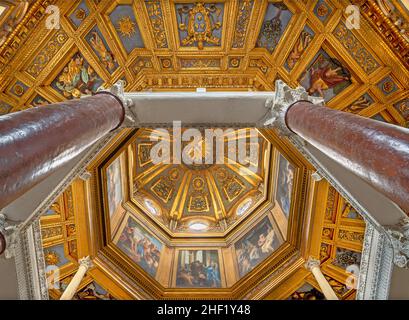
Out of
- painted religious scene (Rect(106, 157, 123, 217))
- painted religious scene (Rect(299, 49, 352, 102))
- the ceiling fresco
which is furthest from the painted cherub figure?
painted religious scene (Rect(106, 157, 123, 217))

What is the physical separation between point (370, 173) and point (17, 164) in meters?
3.20

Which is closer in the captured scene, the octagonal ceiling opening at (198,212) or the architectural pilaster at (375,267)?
the architectural pilaster at (375,267)

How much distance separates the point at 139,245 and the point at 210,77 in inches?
276

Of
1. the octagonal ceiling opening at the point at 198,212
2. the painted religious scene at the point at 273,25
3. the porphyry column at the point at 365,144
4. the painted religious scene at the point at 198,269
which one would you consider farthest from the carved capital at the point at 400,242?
the painted religious scene at the point at 198,269

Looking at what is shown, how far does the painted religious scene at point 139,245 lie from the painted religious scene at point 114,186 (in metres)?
0.87

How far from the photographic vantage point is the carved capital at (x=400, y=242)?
5535 millimetres

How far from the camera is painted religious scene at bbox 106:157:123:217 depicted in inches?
452

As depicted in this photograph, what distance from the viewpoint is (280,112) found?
6.97m

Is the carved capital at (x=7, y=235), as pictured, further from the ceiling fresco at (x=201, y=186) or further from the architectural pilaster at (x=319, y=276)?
the ceiling fresco at (x=201, y=186)

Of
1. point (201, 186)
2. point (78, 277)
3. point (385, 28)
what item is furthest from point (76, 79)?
point (201, 186)

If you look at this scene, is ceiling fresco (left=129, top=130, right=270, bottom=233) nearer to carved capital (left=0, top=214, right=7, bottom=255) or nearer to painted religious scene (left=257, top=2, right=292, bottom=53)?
painted religious scene (left=257, top=2, right=292, bottom=53)

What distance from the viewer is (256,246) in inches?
510

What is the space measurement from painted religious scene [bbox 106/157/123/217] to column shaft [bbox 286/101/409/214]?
26.1ft
